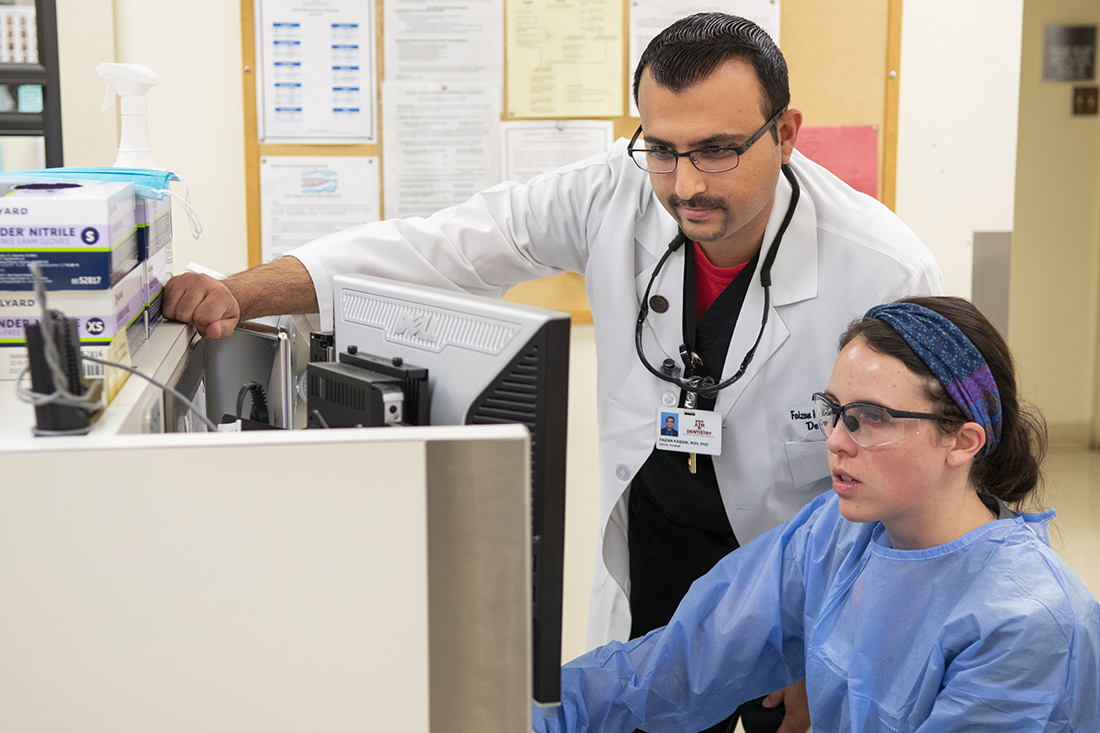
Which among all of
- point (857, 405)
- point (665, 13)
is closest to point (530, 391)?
point (857, 405)

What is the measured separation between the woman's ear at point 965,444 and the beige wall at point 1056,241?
3.79 meters

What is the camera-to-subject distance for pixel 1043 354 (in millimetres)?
4781

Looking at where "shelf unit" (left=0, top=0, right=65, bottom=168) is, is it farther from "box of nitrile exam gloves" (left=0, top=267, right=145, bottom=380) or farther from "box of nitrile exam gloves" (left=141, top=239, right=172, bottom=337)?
"box of nitrile exam gloves" (left=0, top=267, right=145, bottom=380)

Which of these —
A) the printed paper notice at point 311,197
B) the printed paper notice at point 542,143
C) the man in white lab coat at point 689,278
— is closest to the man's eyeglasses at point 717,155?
the man in white lab coat at point 689,278

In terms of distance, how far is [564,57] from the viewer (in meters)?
2.33

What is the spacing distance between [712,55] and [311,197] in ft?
4.19

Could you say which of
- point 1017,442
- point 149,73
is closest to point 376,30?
point 149,73

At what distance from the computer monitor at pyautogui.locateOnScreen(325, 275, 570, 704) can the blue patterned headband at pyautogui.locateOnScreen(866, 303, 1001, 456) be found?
579 mm

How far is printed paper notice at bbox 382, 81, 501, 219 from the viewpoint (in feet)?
7.61

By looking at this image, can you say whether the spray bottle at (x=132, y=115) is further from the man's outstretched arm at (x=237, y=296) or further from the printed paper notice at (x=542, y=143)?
the printed paper notice at (x=542, y=143)

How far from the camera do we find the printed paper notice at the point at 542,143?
2348mm

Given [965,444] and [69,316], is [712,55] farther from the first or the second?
[69,316]

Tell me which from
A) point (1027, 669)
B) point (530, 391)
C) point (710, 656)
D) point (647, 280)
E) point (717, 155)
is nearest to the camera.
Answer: point (530, 391)

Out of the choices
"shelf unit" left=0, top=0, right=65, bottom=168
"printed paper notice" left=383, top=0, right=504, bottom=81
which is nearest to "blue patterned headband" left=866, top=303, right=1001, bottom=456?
"printed paper notice" left=383, top=0, right=504, bottom=81
